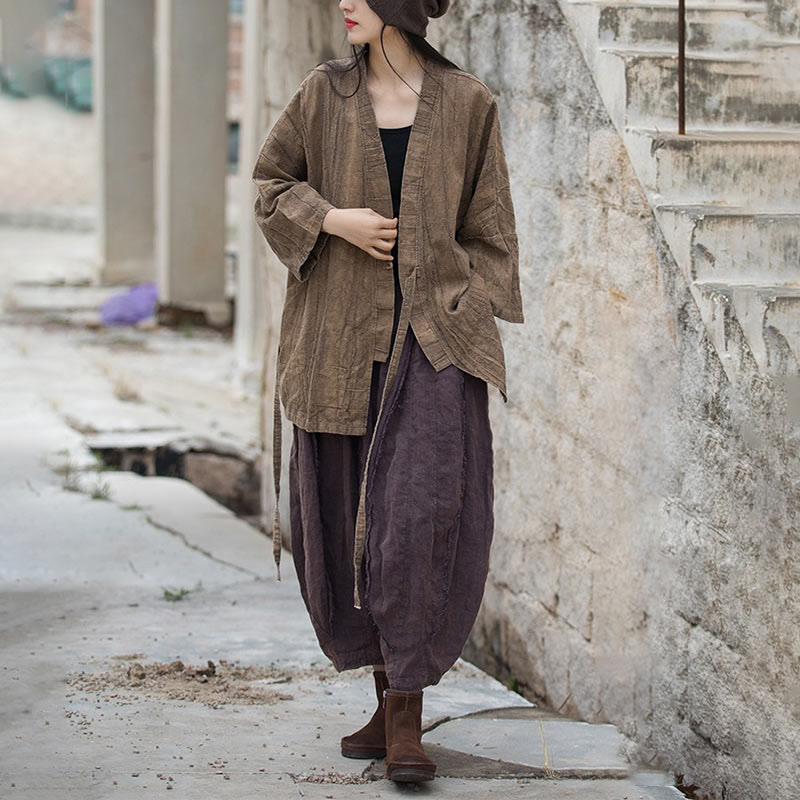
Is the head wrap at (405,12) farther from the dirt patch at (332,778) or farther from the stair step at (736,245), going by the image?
the dirt patch at (332,778)

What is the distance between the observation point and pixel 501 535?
184 inches

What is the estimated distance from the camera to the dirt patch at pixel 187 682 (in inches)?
154

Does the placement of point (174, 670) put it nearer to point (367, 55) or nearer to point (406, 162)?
point (406, 162)

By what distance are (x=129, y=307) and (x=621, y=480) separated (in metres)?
10.2

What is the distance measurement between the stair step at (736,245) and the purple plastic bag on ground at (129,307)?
34.2 ft

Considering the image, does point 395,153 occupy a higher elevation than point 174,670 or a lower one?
higher

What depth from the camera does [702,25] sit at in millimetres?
4219

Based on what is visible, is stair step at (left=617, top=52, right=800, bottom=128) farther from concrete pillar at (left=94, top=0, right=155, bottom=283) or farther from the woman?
concrete pillar at (left=94, top=0, right=155, bottom=283)

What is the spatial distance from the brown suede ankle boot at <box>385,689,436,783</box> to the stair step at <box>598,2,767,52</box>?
189cm

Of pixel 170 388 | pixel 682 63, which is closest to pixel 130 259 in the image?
pixel 170 388

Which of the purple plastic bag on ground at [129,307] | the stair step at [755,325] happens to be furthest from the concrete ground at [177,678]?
the purple plastic bag on ground at [129,307]

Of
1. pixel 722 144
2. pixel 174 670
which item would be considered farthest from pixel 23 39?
pixel 722 144

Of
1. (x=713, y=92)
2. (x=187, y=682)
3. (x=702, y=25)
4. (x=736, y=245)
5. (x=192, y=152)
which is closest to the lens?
(x=736, y=245)

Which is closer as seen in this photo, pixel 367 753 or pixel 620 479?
pixel 367 753
